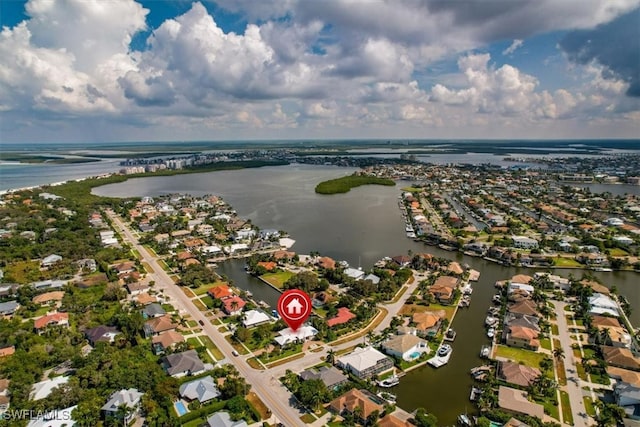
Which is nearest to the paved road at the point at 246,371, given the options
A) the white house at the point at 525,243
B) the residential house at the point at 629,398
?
the residential house at the point at 629,398

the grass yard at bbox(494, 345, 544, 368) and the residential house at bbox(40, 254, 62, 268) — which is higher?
the residential house at bbox(40, 254, 62, 268)

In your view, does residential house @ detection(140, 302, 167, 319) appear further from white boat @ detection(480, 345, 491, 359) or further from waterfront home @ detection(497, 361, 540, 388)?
waterfront home @ detection(497, 361, 540, 388)

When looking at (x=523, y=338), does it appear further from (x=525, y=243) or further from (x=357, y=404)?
(x=525, y=243)

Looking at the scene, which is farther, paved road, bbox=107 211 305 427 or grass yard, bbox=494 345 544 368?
grass yard, bbox=494 345 544 368

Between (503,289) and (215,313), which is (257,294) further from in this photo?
(503,289)

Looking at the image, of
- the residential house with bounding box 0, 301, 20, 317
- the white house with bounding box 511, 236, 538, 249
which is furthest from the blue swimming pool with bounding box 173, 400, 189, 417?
the white house with bounding box 511, 236, 538, 249

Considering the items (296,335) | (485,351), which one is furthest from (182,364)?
(485,351)

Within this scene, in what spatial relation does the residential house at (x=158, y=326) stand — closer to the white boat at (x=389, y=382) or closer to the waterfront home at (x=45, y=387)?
the waterfront home at (x=45, y=387)
